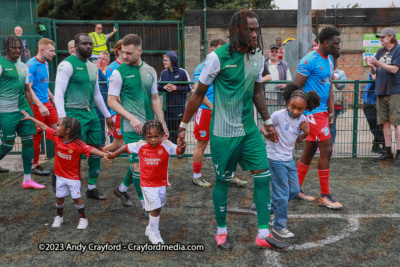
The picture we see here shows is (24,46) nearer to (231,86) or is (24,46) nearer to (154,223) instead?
(154,223)

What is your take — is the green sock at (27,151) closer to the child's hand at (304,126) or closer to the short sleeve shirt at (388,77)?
the child's hand at (304,126)

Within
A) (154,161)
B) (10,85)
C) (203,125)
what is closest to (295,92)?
(154,161)

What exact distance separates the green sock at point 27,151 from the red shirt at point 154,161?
9.09 feet

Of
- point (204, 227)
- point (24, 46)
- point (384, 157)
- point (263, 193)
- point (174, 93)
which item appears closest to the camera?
point (263, 193)

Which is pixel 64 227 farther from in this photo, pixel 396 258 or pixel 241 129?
pixel 396 258

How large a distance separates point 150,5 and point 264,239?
18.8 m

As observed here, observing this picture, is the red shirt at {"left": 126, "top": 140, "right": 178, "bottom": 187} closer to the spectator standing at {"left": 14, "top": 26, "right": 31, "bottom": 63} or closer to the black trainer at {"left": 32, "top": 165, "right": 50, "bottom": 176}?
the black trainer at {"left": 32, "top": 165, "right": 50, "bottom": 176}

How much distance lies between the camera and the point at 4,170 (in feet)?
24.4

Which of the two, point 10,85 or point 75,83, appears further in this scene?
point 10,85

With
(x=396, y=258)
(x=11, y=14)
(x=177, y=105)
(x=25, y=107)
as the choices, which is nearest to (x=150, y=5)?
(x=11, y=14)

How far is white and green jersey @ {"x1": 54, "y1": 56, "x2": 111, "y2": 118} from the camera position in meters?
5.34

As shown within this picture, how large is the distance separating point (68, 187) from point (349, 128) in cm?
571

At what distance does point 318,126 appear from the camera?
17.3 feet

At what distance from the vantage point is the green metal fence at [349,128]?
322 inches
